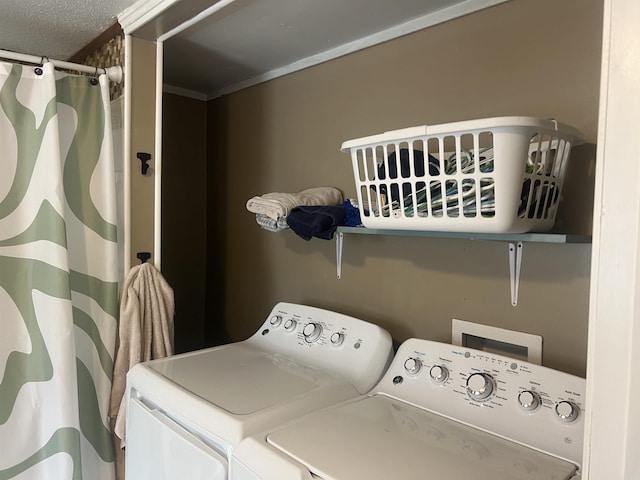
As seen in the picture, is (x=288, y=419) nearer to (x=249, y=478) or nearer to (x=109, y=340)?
(x=249, y=478)

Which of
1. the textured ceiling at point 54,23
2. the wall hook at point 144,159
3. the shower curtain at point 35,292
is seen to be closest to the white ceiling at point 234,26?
Answer: the textured ceiling at point 54,23

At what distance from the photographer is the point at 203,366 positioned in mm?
1466

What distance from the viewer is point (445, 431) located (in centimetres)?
111

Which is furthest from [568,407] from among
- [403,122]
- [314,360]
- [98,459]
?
[98,459]

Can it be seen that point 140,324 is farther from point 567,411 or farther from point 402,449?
point 567,411

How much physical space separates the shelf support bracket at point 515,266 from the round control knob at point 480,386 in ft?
0.78

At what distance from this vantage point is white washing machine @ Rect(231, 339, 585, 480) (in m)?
0.94

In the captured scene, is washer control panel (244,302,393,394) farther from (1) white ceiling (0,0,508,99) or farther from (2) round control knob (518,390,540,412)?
(1) white ceiling (0,0,508,99)

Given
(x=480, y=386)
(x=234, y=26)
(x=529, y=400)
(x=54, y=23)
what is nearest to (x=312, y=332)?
(x=480, y=386)

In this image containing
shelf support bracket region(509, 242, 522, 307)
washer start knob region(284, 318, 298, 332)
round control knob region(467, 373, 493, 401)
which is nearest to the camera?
round control knob region(467, 373, 493, 401)

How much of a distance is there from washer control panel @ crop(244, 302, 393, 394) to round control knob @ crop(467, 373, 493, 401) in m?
0.30

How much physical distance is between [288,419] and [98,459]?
0.94m

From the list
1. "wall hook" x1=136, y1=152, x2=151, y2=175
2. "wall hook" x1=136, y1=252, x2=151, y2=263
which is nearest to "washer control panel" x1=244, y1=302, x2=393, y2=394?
"wall hook" x1=136, y1=252, x2=151, y2=263

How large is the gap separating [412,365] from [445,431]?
0.25m
